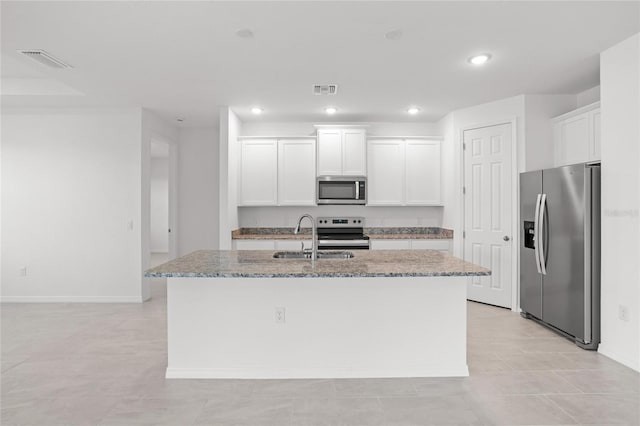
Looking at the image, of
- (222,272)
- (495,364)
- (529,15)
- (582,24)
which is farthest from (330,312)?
(582,24)

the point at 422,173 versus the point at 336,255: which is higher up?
the point at 422,173

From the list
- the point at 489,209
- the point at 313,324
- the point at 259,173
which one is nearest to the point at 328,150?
the point at 259,173

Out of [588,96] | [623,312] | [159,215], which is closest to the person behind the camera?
[623,312]

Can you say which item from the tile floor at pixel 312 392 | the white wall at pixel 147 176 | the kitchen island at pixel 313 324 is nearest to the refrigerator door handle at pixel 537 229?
the tile floor at pixel 312 392

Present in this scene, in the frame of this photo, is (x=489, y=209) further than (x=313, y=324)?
Yes

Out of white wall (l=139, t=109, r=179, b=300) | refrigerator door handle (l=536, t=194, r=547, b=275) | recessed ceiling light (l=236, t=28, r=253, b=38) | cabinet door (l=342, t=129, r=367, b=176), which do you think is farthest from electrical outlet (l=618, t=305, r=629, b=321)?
white wall (l=139, t=109, r=179, b=300)

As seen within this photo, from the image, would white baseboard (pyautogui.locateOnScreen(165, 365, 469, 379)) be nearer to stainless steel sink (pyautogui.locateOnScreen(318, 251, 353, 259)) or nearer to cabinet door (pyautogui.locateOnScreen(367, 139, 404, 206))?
stainless steel sink (pyautogui.locateOnScreen(318, 251, 353, 259))

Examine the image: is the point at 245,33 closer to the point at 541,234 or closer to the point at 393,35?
the point at 393,35

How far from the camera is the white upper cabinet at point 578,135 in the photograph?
3.73m

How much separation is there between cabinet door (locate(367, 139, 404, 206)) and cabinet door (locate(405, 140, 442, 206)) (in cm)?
10

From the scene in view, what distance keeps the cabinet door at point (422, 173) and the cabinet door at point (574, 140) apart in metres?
1.60

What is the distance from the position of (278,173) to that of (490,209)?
111 inches

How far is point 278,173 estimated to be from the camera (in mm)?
5504

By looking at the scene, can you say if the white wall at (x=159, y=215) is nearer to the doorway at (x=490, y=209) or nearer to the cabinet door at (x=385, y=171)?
the cabinet door at (x=385, y=171)
